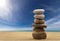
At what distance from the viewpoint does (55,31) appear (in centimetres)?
151

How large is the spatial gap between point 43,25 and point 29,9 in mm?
454

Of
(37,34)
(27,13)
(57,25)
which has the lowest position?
(37,34)

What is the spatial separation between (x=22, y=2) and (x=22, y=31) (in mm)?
231

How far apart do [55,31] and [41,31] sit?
42 cm

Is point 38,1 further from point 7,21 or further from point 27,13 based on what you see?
point 7,21

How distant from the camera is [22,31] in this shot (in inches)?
60.0

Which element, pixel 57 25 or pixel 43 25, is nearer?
pixel 43 25

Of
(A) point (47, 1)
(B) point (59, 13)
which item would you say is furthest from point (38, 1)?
(B) point (59, 13)

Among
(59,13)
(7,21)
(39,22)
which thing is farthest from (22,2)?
(39,22)

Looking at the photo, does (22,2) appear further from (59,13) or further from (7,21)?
(59,13)

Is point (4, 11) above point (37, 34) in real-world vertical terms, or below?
above

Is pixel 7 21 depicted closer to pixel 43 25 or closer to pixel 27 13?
pixel 27 13

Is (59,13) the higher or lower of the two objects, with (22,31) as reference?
higher

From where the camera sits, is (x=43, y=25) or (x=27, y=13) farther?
(x=27, y=13)
